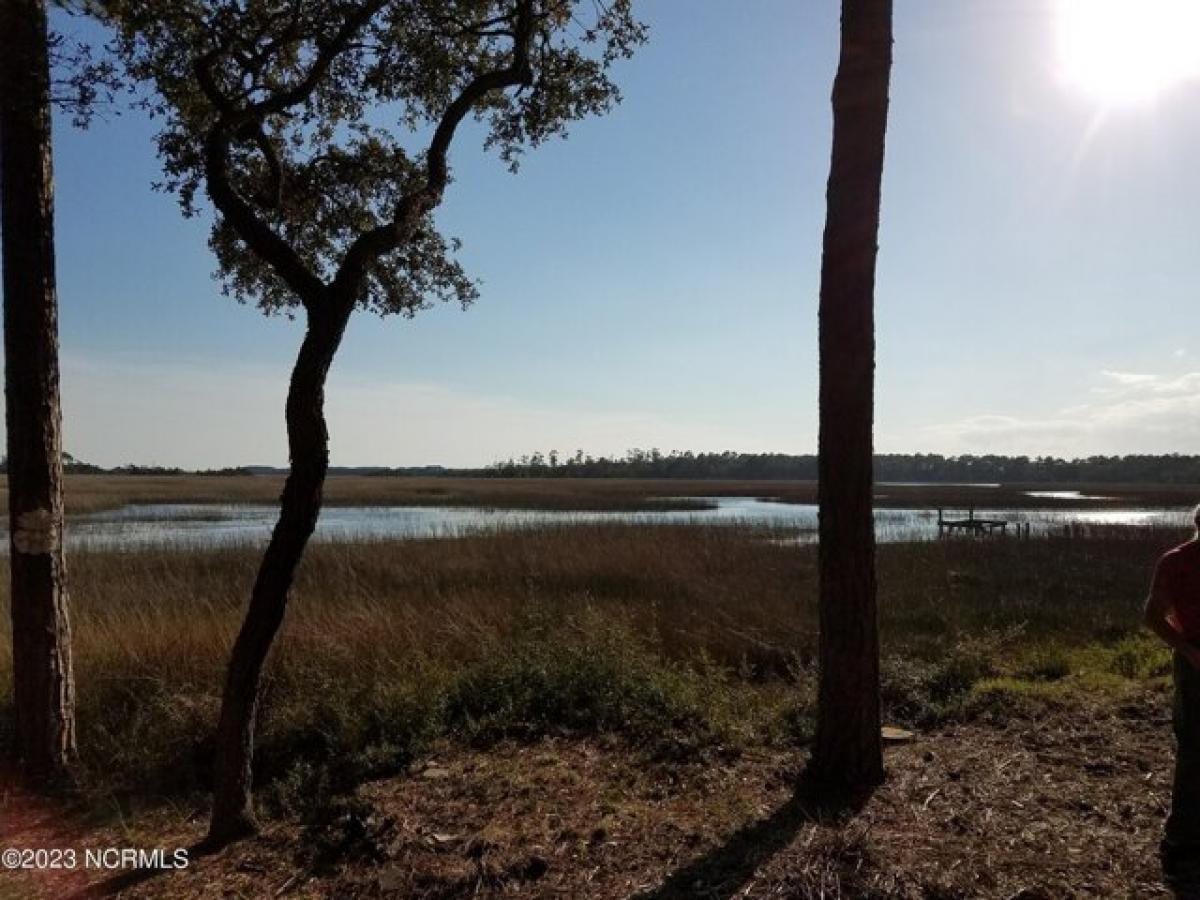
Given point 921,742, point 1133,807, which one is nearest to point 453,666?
point 921,742

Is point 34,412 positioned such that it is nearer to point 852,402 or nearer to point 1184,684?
point 852,402

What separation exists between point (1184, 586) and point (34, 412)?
6.82 m

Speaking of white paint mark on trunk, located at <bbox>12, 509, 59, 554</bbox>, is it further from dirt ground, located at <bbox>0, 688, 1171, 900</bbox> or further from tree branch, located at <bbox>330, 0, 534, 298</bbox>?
tree branch, located at <bbox>330, 0, 534, 298</bbox>

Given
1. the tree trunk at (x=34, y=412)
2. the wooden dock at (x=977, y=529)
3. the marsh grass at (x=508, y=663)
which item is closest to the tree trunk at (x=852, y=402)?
the marsh grass at (x=508, y=663)

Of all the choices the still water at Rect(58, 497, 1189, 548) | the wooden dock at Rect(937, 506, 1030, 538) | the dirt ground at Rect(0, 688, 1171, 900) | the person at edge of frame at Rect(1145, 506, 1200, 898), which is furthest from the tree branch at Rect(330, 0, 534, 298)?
the wooden dock at Rect(937, 506, 1030, 538)

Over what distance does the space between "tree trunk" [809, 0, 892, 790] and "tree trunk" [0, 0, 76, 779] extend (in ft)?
16.8

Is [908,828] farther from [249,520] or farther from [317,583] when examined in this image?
[249,520]

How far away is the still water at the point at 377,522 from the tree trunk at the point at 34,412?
760 inches

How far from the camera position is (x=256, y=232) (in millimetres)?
5156

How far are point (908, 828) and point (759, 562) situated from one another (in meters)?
16.9

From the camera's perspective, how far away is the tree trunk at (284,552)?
4977 millimetres

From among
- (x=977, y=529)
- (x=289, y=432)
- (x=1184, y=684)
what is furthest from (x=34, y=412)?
(x=977, y=529)

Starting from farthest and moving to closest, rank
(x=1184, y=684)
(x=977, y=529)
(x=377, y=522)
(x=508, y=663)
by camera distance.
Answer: (x=377, y=522)
(x=977, y=529)
(x=508, y=663)
(x=1184, y=684)

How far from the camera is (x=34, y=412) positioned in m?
6.03
